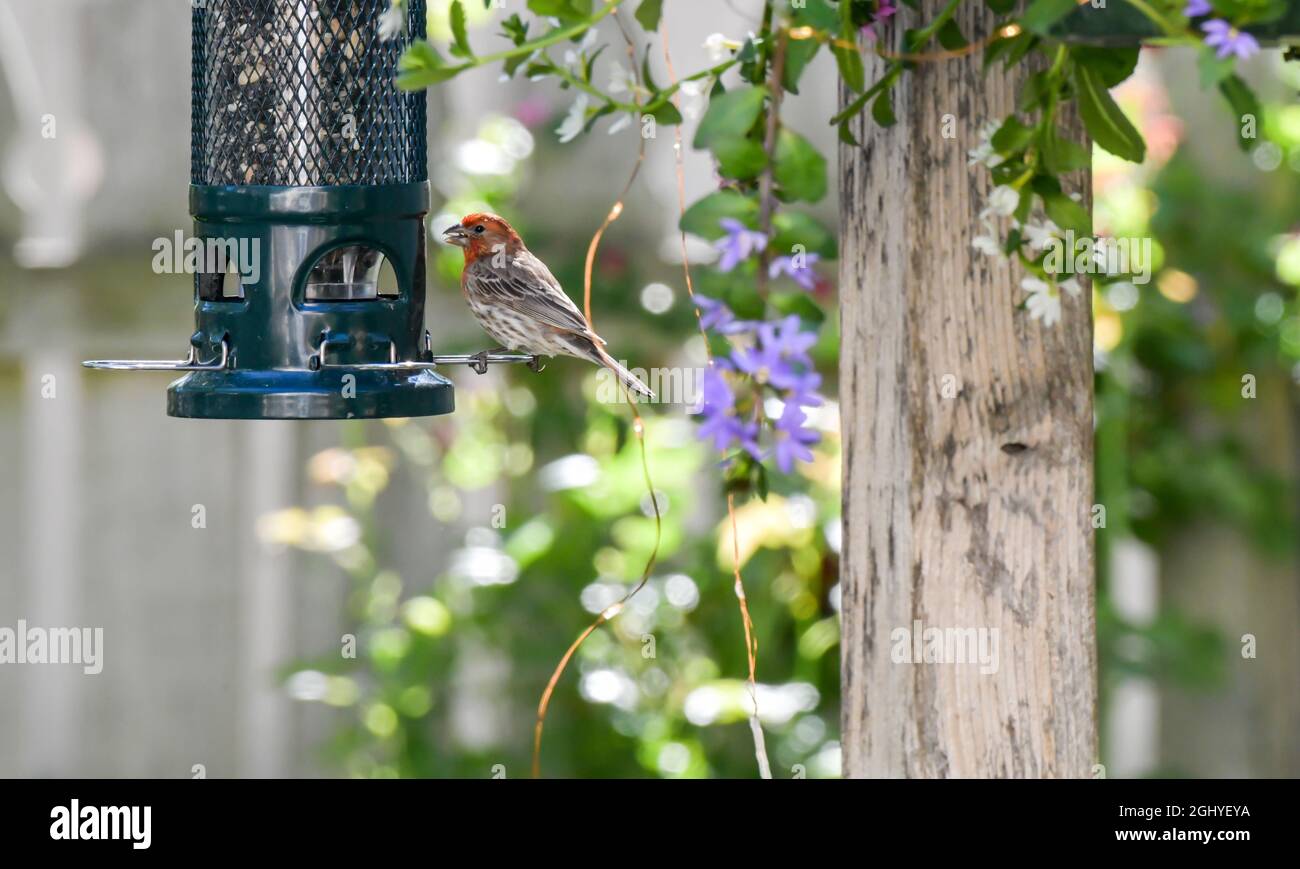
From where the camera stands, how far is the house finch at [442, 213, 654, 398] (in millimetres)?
2434

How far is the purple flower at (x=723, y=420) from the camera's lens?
1521 millimetres

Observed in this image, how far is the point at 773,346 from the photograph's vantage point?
151cm

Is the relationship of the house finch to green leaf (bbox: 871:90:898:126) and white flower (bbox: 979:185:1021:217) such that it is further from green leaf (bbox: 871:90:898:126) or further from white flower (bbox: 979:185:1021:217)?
white flower (bbox: 979:185:1021:217)

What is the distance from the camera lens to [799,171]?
4.98 feet

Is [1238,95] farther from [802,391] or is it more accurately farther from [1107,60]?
[802,391]

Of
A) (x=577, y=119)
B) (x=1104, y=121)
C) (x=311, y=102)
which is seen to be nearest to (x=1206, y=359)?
(x=311, y=102)

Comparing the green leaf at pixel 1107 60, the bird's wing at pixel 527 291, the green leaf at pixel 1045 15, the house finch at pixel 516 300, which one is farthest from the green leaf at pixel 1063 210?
the bird's wing at pixel 527 291

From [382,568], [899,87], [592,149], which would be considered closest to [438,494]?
[382,568]

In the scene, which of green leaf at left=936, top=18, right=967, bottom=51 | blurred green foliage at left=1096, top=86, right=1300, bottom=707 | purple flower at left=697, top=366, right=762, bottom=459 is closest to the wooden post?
green leaf at left=936, top=18, right=967, bottom=51

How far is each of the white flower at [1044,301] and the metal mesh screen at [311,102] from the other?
100 cm

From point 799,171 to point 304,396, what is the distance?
92cm

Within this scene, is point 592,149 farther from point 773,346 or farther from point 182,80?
point 773,346

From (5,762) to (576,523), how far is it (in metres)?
1.52

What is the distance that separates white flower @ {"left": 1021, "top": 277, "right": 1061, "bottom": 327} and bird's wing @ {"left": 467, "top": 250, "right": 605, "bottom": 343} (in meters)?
0.76
